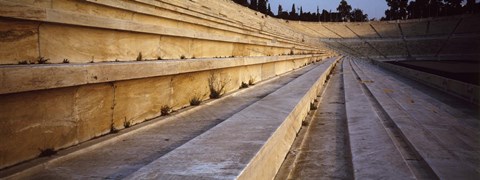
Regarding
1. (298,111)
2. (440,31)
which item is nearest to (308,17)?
(440,31)

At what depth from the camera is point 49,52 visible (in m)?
2.19

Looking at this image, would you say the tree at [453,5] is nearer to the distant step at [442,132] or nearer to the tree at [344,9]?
the tree at [344,9]

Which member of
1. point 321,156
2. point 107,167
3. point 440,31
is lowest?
point 321,156

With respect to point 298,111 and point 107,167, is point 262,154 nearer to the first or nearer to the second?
point 107,167

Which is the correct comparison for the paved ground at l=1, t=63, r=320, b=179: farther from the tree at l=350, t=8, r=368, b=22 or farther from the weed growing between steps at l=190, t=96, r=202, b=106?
the tree at l=350, t=8, r=368, b=22

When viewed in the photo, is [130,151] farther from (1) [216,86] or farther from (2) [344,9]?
(2) [344,9]

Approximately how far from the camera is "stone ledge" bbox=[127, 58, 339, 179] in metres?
1.66

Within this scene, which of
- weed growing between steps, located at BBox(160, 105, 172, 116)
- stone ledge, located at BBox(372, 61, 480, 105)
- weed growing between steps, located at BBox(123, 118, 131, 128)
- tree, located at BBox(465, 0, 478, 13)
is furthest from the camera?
tree, located at BBox(465, 0, 478, 13)

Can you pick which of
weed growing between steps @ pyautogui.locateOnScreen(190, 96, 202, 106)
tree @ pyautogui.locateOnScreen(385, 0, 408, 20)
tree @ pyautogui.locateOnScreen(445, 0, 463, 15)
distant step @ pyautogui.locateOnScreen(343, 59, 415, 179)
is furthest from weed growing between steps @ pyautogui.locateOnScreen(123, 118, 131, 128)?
tree @ pyautogui.locateOnScreen(385, 0, 408, 20)

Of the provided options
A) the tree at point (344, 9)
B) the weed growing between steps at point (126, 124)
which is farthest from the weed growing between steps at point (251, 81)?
the tree at point (344, 9)

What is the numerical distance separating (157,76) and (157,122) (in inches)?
17.6

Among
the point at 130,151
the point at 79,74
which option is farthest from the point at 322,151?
the point at 79,74

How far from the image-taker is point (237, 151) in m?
1.98

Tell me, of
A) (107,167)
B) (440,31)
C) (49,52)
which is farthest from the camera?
(440,31)
